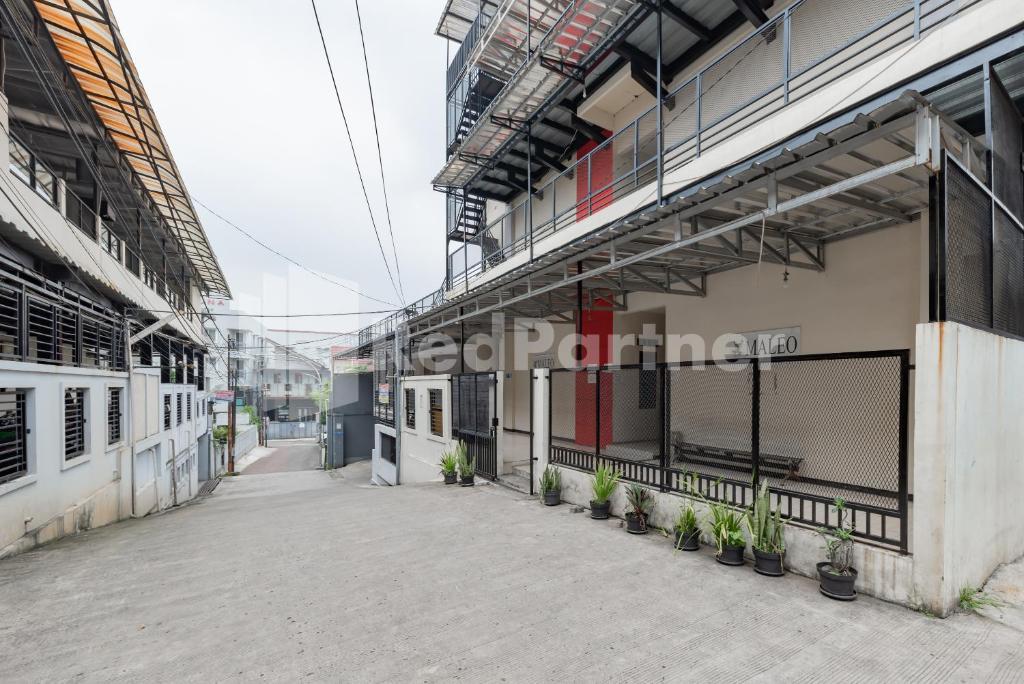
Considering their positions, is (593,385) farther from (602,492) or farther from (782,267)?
(782,267)

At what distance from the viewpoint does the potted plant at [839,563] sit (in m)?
3.46

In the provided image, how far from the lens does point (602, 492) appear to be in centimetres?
589

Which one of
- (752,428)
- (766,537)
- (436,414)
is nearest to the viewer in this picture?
(766,537)

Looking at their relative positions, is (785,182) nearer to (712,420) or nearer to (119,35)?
(712,420)

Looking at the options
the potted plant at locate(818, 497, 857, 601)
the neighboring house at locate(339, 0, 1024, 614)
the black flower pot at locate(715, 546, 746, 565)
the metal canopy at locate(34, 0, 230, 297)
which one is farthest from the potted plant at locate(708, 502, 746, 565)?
the metal canopy at locate(34, 0, 230, 297)

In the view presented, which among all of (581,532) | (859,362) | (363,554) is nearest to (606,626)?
(581,532)

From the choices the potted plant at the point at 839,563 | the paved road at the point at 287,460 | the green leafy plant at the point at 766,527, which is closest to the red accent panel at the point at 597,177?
the green leafy plant at the point at 766,527

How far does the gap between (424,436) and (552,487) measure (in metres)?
6.78

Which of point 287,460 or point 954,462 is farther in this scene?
point 287,460

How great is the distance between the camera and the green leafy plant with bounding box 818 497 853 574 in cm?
358

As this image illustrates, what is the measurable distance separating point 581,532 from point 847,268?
553 centimetres

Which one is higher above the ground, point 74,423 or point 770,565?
point 74,423

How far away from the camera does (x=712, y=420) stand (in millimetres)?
7805

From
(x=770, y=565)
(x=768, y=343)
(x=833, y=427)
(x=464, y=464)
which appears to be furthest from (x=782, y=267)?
(x=464, y=464)
